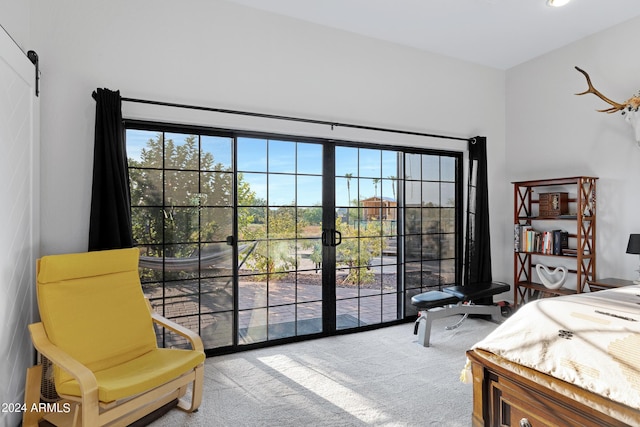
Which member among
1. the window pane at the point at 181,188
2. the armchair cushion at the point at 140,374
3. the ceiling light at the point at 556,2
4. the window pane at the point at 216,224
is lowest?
the armchair cushion at the point at 140,374

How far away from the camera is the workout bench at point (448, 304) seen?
3.34m

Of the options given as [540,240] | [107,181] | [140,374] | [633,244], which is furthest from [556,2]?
[140,374]

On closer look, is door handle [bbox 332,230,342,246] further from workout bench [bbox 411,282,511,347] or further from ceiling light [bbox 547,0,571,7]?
ceiling light [bbox 547,0,571,7]

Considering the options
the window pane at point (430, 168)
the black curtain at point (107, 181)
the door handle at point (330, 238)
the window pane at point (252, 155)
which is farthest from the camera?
the window pane at point (430, 168)

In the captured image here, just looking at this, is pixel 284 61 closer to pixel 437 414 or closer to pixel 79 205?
pixel 79 205

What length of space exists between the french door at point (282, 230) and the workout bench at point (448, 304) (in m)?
0.54

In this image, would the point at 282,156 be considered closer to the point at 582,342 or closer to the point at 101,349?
the point at 101,349

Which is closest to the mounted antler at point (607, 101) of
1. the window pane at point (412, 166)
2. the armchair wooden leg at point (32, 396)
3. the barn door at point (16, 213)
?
the window pane at point (412, 166)

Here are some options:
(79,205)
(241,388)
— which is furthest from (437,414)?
(79,205)

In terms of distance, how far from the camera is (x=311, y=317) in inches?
140

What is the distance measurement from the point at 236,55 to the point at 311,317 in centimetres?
252

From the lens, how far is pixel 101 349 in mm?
2168

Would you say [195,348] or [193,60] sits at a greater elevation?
Answer: [193,60]

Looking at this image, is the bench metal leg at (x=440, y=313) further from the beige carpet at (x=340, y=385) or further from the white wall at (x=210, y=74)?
the white wall at (x=210, y=74)
